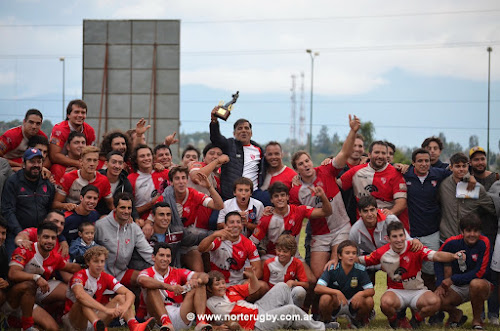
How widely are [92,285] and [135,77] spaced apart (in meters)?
13.2

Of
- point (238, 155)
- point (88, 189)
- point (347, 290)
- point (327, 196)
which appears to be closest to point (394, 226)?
point (347, 290)

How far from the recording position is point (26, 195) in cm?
768

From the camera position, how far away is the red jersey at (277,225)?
8.22 m

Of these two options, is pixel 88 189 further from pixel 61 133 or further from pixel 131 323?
pixel 131 323

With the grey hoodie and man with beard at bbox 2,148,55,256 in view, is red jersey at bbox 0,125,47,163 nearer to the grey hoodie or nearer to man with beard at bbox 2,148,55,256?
man with beard at bbox 2,148,55,256

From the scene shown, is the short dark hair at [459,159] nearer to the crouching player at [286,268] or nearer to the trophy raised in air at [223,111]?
the crouching player at [286,268]

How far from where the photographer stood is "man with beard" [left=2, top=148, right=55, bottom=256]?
24.9 ft

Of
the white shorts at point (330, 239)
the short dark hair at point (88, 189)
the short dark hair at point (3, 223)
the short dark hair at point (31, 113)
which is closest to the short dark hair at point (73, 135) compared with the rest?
the short dark hair at point (31, 113)

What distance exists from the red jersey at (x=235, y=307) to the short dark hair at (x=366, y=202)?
6.23ft

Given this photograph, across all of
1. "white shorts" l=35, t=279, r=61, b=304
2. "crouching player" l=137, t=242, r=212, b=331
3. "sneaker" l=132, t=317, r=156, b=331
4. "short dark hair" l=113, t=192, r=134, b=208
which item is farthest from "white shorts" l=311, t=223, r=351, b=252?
"white shorts" l=35, t=279, r=61, b=304

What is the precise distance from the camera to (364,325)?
7621 millimetres

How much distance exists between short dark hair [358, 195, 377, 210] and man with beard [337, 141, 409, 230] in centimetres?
43

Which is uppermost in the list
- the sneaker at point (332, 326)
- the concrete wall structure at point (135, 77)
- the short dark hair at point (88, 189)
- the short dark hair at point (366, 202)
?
the concrete wall structure at point (135, 77)

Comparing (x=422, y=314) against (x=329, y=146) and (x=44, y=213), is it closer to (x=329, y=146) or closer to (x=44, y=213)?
(x=44, y=213)
